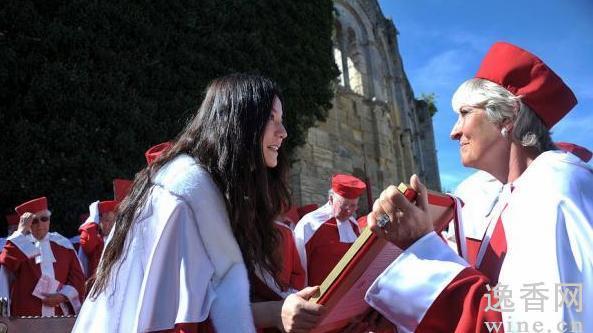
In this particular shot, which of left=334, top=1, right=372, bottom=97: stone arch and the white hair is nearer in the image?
the white hair

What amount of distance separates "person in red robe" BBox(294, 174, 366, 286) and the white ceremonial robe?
4396 millimetres

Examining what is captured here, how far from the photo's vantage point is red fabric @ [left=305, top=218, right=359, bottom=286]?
6.35m

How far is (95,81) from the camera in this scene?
9547 millimetres

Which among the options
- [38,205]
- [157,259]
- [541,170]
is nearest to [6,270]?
[38,205]

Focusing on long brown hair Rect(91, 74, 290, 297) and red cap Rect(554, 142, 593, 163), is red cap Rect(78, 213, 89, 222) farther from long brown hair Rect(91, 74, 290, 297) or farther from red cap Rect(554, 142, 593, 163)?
red cap Rect(554, 142, 593, 163)

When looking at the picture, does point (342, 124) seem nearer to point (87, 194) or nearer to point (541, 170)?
point (87, 194)

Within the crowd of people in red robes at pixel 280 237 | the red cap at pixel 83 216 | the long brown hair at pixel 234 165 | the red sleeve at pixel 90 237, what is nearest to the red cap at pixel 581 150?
the crowd of people in red robes at pixel 280 237

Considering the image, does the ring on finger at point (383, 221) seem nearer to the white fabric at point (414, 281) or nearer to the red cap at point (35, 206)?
the white fabric at point (414, 281)

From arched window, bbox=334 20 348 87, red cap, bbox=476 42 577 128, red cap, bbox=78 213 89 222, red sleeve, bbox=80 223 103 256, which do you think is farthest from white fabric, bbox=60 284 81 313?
arched window, bbox=334 20 348 87

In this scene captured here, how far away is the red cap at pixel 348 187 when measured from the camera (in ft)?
22.2

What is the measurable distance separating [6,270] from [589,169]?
21.5 feet

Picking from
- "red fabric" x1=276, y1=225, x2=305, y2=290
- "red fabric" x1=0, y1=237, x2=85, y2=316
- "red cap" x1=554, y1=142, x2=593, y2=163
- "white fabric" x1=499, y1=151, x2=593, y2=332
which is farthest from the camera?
"red fabric" x1=0, y1=237, x2=85, y2=316

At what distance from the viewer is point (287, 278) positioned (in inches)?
190

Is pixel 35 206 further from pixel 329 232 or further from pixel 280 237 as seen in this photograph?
pixel 280 237
